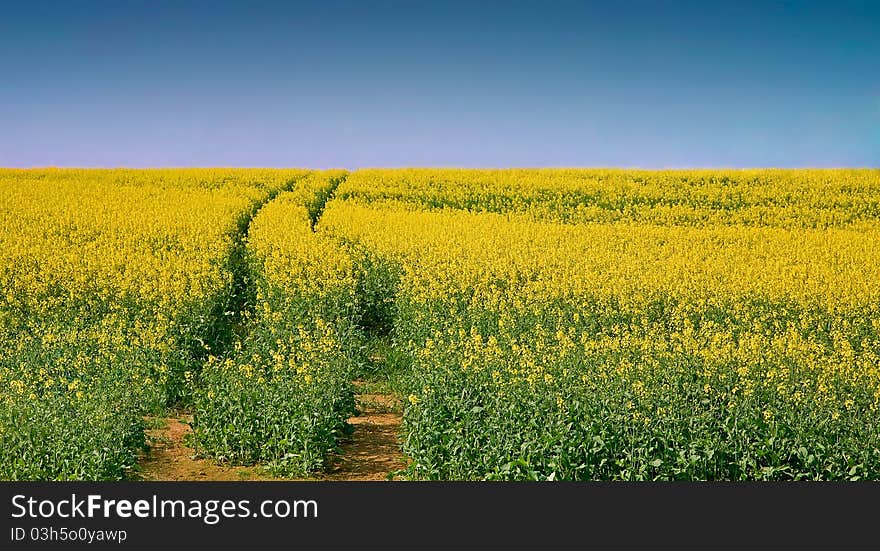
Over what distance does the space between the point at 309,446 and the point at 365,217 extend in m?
18.8

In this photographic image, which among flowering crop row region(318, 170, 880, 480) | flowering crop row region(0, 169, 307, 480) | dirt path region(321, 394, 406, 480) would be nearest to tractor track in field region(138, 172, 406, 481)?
dirt path region(321, 394, 406, 480)

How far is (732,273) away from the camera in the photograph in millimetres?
19375

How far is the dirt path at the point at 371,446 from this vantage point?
36.8 ft

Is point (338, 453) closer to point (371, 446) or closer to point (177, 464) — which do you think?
point (371, 446)

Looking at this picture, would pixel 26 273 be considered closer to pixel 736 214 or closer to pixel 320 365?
pixel 320 365

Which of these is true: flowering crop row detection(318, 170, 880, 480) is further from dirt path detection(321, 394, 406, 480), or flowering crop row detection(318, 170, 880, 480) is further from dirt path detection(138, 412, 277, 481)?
dirt path detection(138, 412, 277, 481)

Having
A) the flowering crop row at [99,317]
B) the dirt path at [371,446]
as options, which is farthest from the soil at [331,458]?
the flowering crop row at [99,317]

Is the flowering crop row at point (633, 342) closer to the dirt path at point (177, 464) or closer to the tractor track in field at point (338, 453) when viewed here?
the tractor track in field at point (338, 453)

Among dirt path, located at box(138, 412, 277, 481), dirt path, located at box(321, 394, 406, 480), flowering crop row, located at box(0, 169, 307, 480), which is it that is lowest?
dirt path, located at box(321, 394, 406, 480)

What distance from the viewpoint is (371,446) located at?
12227 millimetres

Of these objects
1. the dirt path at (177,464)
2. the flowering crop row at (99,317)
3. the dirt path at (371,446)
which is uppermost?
the flowering crop row at (99,317)

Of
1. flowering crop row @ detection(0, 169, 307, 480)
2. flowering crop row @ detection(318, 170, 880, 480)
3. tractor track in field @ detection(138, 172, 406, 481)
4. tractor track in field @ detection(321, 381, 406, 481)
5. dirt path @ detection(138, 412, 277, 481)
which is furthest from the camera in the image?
tractor track in field @ detection(321, 381, 406, 481)

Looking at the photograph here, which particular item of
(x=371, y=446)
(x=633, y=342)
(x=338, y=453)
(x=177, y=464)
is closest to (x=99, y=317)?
(x=177, y=464)

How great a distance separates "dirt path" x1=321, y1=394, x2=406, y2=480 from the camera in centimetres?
1123
